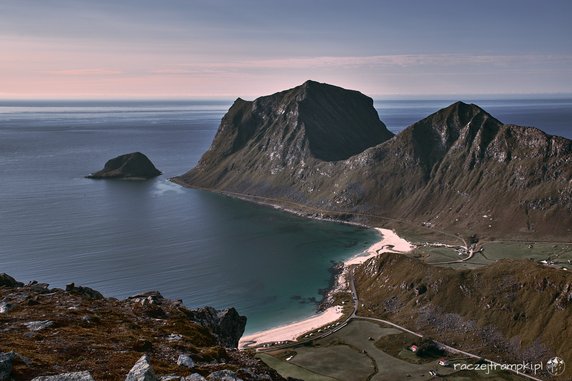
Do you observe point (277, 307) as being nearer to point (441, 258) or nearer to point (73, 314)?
point (441, 258)

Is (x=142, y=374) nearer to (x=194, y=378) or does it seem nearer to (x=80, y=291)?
(x=194, y=378)

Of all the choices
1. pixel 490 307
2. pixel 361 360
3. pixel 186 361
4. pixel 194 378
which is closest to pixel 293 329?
pixel 361 360

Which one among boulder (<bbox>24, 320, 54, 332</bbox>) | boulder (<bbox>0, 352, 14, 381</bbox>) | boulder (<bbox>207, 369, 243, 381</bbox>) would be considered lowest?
boulder (<bbox>24, 320, 54, 332</bbox>)

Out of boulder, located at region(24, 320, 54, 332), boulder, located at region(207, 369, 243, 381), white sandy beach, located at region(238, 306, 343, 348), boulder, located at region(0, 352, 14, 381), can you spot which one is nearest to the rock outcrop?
white sandy beach, located at region(238, 306, 343, 348)

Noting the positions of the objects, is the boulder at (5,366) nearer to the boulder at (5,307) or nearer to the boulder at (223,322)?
the boulder at (5,307)

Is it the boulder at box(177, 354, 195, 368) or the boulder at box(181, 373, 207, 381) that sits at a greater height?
the boulder at box(181, 373, 207, 381)

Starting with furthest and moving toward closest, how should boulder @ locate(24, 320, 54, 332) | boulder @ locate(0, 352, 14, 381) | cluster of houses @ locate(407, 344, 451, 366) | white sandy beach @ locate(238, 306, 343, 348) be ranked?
1. white sandy beach @ locate(238, 306, 343, 348)
2. cluster of houses @ locate(407, 344, 451, 366)
3. boulder @ locate(24, 320, 54, 332)
4. boulder @ locate(0, 352, 14, 381)

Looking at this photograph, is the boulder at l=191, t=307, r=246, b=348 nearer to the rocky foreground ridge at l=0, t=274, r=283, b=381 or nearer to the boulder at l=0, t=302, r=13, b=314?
the rocky foreground ridge at l=0, t=274, r=283, b=381

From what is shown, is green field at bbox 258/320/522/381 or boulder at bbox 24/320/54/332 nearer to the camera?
boulder at bbox 24/320/54/332

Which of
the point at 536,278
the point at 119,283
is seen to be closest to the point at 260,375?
the point at 536,278
